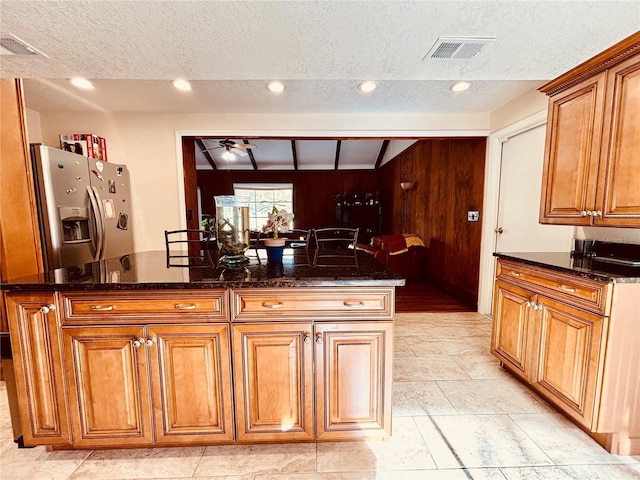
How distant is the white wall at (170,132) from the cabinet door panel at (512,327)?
6.96 feet

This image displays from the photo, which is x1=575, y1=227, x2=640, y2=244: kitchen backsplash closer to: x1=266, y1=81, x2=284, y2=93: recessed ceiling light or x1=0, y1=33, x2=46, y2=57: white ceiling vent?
x1=266, y1=81, x2=284, y2=93: recessed ceiling light

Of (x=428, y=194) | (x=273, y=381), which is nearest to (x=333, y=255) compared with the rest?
(x=273, y=381)

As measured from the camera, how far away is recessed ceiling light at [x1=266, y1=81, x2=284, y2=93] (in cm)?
259

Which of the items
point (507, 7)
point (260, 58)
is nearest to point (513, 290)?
point (507, 7)

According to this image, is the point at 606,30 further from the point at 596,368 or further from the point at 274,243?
the point at 274,243

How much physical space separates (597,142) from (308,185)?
277 inches

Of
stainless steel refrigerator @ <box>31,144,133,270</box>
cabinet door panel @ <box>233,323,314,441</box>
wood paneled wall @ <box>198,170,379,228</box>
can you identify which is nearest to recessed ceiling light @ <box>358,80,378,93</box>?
cabinet door panel @ <box>233,323,314,441</box>

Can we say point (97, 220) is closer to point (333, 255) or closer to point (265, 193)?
point (333, 255)

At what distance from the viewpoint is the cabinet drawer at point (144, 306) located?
1354 millimetres

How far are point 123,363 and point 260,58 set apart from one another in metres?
1.75

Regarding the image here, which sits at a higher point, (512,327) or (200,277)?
(200,277)

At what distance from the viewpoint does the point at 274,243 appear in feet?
5.62

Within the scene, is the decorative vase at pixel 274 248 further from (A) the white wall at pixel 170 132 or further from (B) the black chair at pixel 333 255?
(A) the white wall at pixel 170 132

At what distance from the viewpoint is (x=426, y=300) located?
4.10m
